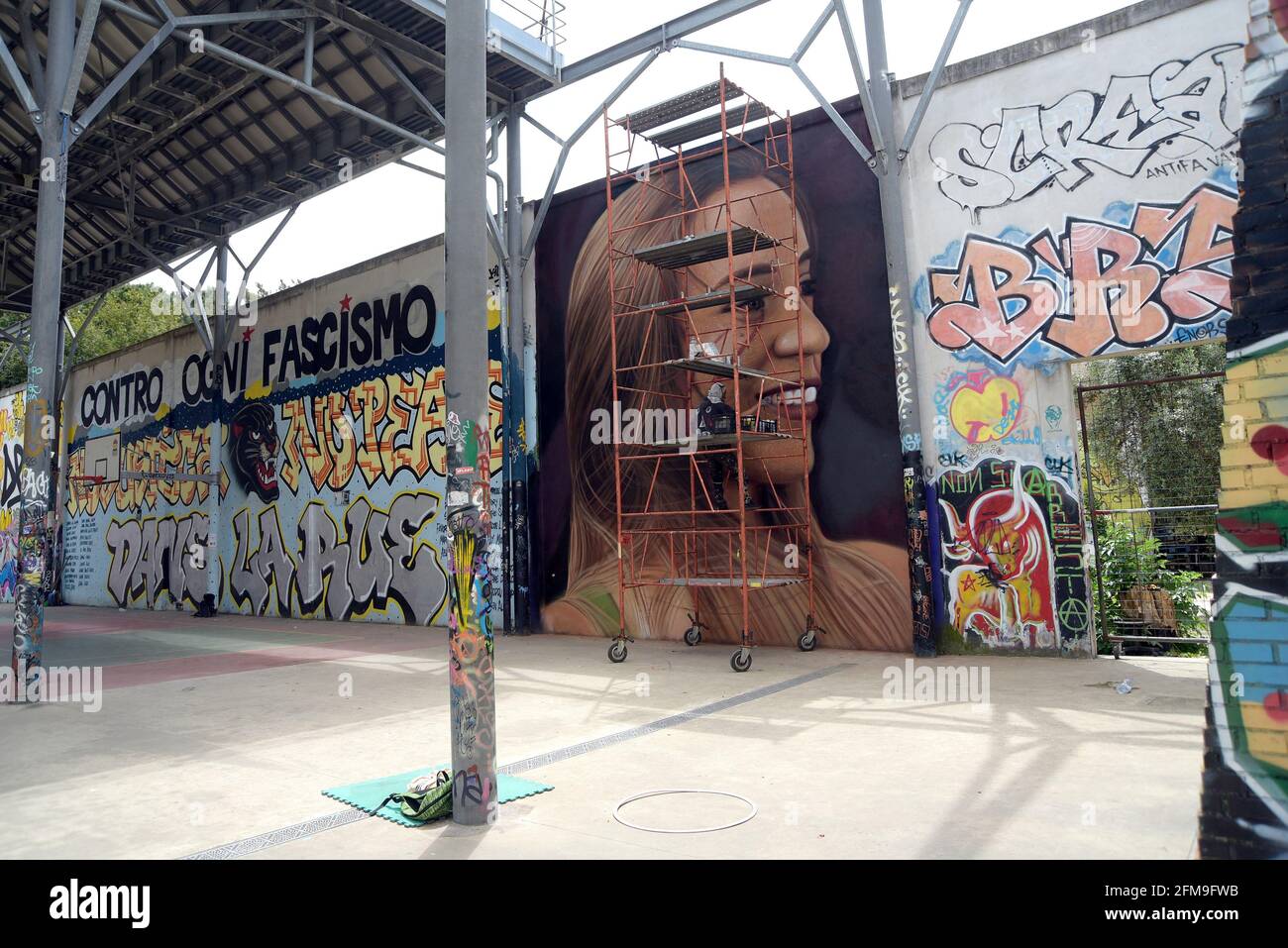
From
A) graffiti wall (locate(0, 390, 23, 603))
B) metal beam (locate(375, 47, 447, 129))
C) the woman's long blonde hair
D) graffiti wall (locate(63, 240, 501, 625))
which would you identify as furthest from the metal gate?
graffiti wall (locate(0, 390, 23, 603))

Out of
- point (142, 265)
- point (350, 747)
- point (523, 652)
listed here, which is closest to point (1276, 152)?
point (350, 747)

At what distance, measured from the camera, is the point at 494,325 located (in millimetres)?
14180

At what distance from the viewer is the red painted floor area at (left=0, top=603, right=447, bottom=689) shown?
35.2 ft

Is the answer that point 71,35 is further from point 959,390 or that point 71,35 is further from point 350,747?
point 959,390

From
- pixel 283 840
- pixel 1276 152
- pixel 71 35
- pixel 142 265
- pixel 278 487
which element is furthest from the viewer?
pixel 142 265

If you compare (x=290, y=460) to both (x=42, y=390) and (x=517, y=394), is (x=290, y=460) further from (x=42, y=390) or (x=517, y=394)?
(x=42, y=390)

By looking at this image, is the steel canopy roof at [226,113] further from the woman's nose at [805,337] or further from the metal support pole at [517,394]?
the woman's nose at [805,337]

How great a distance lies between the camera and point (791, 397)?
1137 centimetres

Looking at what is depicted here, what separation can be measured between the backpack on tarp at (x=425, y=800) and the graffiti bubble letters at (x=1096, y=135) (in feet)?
28.7

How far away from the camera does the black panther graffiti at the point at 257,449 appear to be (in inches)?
728

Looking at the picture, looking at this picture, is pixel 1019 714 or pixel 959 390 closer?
pixel 1019 714

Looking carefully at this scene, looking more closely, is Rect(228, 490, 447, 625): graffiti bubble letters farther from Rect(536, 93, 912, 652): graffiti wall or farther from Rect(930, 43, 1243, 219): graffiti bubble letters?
Rect(930, 43, 1243, 219): graffiti bubble letters

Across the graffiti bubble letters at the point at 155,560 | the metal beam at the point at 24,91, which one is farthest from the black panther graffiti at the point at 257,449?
the metal beam at the point at 24,91

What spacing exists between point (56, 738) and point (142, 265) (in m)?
16.6
